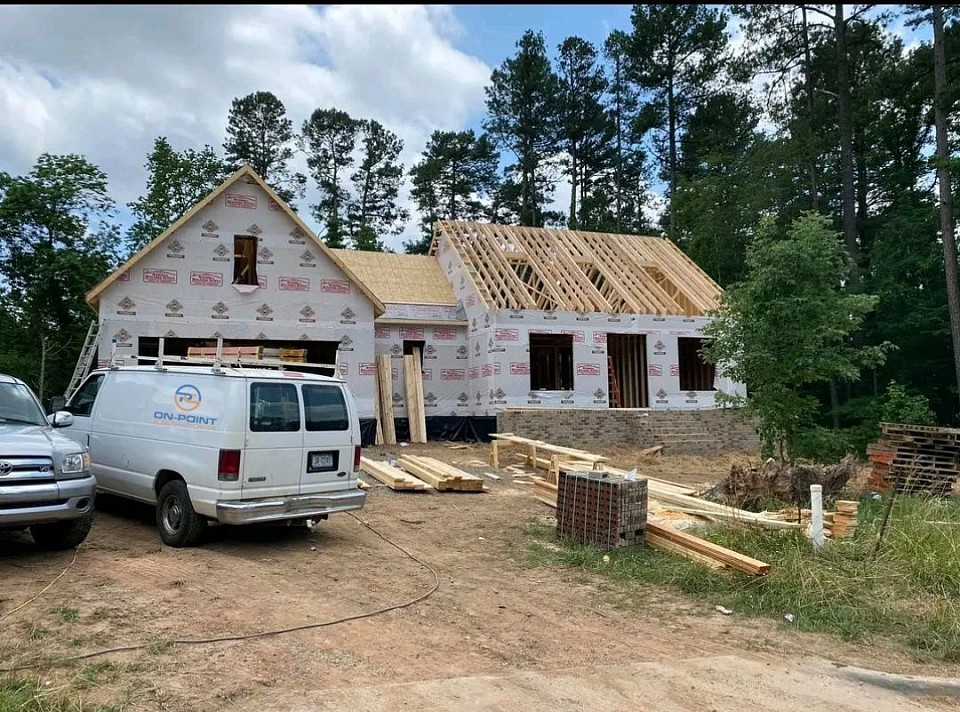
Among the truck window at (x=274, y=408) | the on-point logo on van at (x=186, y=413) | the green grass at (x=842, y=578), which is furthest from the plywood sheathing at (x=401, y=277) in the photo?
the green grass at (x=842, y=578)

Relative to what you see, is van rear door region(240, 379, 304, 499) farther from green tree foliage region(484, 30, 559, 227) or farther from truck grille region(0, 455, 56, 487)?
green tree foliage region(484, 30, 559, 227)

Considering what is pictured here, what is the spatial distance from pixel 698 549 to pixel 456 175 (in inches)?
1437

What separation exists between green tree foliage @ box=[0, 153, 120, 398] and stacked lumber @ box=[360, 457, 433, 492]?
13.0m

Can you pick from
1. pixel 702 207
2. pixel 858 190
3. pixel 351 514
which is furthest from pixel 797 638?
pixel 858 190

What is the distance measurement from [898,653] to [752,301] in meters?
8.15

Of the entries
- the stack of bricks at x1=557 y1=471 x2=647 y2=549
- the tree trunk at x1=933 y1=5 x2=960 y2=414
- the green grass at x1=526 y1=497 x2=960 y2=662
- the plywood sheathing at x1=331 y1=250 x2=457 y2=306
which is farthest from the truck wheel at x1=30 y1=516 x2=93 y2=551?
the tree trunk at x1=933 y1=5 x2=960 y2=414

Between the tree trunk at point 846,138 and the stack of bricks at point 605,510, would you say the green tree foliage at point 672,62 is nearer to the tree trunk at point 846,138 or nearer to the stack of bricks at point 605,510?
the tree trunk at point 846,138

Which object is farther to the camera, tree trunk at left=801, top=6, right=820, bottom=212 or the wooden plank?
tree trunk at left=801, top=6, right=820, bottom=212

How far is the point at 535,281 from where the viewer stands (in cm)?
2430

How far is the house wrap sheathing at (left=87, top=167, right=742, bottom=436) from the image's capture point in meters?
18.1

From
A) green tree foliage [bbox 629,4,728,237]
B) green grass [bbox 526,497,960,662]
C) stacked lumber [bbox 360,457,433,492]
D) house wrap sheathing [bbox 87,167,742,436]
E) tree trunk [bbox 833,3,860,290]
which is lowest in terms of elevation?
green grass [bbox 526,497,960,662]

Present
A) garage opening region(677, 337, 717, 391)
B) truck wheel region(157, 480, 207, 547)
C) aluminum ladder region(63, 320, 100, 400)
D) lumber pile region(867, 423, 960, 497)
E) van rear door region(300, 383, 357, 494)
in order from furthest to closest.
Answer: garage opening region(677, 337, 717, 391), aluminum ladder region(63, 320, 100, 400), lumber pile region(867, 423, 960, 497), van rear door region(300, 383, 357, 494), truck wheel region(157, 480, 207, 547)

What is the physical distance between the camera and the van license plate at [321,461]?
25.7ft

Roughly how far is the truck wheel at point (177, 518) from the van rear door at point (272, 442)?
27.6 inches
